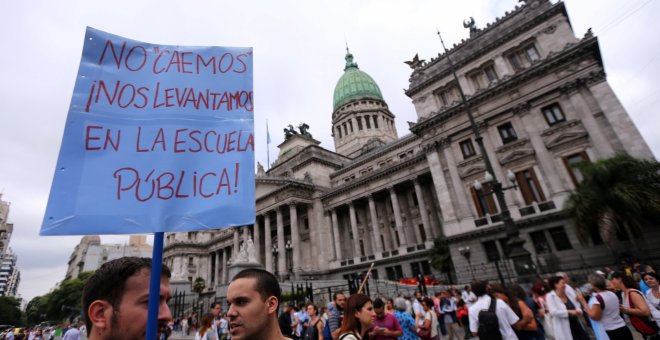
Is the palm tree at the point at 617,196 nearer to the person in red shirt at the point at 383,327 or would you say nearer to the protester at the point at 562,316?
the protester at the point at 562,316

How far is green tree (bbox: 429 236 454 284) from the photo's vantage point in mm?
24328

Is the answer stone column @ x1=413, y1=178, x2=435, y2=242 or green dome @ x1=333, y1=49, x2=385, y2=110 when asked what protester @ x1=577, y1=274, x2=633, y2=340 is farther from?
green dome @ x1=333, y1=49, x2=385, y2=110

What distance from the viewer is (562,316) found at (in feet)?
17.4

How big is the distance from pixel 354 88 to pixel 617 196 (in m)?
52.0

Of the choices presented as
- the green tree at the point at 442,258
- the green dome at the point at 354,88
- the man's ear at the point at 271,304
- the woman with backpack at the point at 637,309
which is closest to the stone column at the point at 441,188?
the green tree at the point at 442,258

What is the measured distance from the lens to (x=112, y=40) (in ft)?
9.14

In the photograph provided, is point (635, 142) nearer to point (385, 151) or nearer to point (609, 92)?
point (609, 92)

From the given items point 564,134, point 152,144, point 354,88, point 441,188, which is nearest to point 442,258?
point 441,188

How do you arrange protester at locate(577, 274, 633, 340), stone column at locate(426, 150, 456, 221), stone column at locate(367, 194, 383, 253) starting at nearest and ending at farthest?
1. protester at locate(577, 274, 633, 340)
2. stone column at locate(426, 150, 456, 221)
3. stone column at locate(367, 194, 383, 253)

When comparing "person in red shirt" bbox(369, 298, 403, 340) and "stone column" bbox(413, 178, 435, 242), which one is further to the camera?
"stone column" bbox(413, 178, 435, 242)

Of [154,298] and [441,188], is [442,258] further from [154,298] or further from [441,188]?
[154,298]

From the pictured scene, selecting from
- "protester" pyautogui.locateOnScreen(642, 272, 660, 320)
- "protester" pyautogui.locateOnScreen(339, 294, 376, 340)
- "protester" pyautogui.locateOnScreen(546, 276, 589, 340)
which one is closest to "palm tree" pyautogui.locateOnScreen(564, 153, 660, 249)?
"protester" pyautogui.locateOnScreen(642, 272, 660, 320)

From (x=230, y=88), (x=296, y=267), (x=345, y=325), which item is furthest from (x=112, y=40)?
(x=296, y=267)

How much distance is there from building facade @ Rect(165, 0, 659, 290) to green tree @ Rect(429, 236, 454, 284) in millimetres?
704
